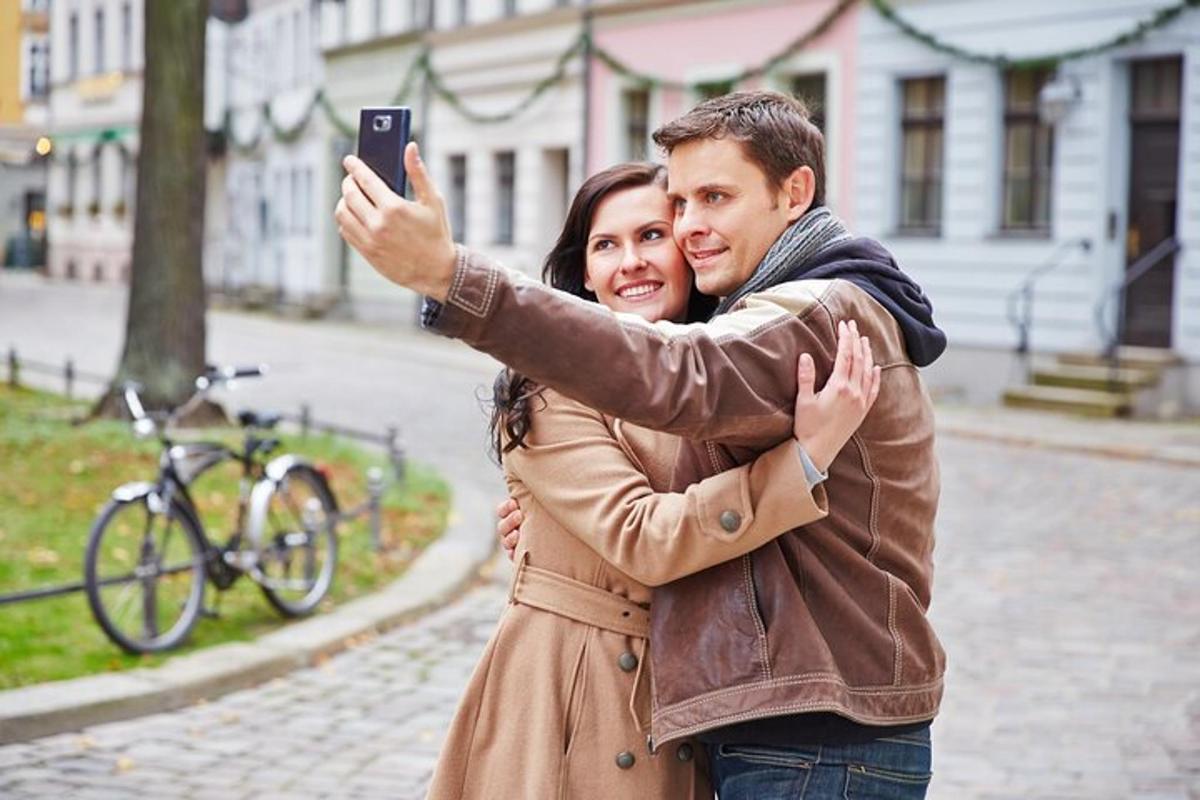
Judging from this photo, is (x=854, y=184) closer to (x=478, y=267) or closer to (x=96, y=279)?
(x=478, y=267)

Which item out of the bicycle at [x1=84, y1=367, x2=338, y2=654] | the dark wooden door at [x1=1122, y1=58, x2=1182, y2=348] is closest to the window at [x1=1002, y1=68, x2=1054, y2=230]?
the dark wooden door at [x1=1122, y1=58, x2=1182, y2=348]

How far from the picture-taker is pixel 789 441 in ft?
8.68

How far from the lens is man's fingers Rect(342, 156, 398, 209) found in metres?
2.27

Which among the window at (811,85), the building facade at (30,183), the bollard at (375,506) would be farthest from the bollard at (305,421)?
the building facade at (30,183)

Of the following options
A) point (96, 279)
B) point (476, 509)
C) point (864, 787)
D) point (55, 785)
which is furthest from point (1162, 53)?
point (96, 279)

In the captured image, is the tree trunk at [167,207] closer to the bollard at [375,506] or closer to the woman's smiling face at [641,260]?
the bollard at [375,506]

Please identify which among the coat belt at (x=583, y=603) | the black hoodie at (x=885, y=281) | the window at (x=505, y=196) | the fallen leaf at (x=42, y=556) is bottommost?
the fallen leaf at (x=42, y=556)

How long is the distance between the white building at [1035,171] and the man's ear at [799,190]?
17.8 m

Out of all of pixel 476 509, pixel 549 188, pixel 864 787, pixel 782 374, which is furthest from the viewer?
pixel 549 188

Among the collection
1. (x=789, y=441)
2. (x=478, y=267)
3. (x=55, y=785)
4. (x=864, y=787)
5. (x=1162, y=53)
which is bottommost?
(x=55, y=785)

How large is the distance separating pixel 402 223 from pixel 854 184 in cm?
2199

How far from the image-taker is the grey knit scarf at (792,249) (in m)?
2.74

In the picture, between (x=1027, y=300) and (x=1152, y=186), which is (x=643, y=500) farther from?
(x=1027, y=300)

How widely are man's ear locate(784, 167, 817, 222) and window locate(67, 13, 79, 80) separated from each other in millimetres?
55422
